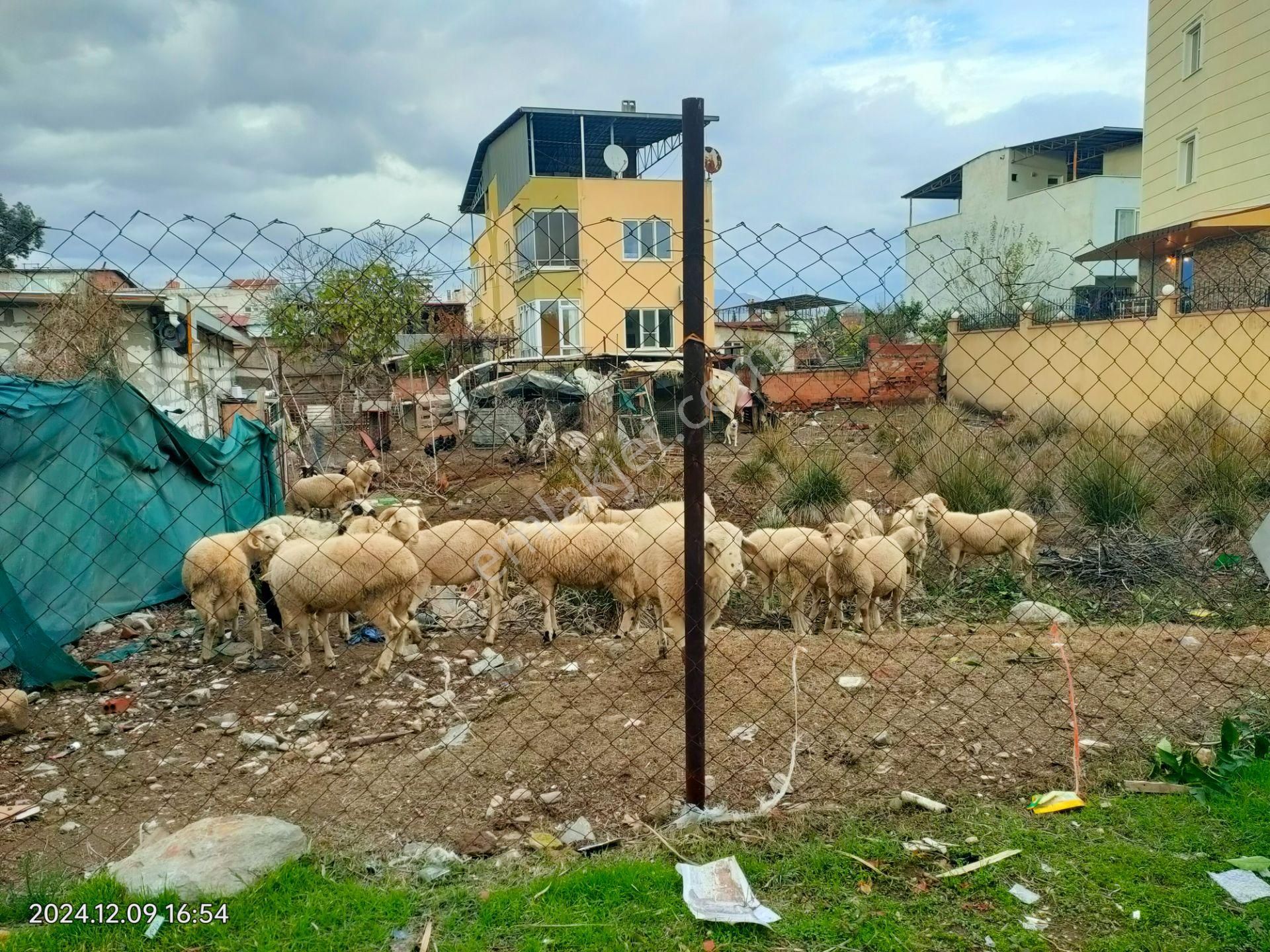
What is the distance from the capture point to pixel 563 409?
19812 millimetres

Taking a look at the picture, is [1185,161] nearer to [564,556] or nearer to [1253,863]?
[564,556]

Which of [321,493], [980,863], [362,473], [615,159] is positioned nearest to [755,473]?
[362,473]

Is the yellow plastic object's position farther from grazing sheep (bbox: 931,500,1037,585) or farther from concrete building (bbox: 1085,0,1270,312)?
concrete building (bbox: 1085,0,1270,312)

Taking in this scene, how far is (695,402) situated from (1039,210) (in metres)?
36.6

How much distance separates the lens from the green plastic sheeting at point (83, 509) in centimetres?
625

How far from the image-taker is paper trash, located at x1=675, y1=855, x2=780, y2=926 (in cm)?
249

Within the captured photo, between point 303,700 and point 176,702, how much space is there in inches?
35.6

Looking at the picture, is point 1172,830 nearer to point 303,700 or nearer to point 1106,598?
point 303,700

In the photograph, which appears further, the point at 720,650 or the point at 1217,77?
the point at 1217,77

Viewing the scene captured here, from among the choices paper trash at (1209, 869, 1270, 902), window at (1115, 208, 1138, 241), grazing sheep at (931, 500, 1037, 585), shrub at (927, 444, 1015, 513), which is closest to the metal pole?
paper trash at (1209, 869, 1270, 902)

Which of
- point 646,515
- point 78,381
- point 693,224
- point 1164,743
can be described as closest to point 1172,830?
point 1164,743

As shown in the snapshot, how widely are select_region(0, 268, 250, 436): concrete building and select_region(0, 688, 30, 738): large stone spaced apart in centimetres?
477

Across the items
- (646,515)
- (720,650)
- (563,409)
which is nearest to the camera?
(720,650)

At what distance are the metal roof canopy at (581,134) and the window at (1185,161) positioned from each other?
1568 centimetres
